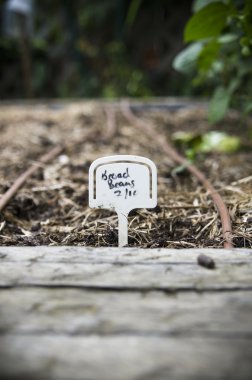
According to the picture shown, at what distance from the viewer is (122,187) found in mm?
1077

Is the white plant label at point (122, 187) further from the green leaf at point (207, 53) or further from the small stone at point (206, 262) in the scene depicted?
the green leaf at point (207, 53)

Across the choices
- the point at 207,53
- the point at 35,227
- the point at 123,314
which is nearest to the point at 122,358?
the point at 123,314

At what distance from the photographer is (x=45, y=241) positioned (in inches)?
46.4

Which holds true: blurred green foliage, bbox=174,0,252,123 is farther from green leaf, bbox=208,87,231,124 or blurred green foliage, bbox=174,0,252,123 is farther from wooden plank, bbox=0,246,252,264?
wooden plank, bbox=0,246,252,264

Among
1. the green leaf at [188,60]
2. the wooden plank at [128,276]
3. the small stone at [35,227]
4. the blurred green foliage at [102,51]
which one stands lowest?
the wooden plank at [128,276]

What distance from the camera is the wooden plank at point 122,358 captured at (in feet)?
1.86

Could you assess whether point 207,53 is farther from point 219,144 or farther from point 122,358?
point 122,358

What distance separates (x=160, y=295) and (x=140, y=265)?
0.12 metres

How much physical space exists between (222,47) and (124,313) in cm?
179

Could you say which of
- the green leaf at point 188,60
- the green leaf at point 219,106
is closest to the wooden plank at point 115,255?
the green leaf at point 219,106

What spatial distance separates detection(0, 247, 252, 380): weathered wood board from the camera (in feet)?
1.92

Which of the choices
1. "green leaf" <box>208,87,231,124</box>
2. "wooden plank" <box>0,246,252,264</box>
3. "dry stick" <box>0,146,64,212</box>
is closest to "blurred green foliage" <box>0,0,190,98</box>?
"green leaf" <box>208,87,231,124</box>

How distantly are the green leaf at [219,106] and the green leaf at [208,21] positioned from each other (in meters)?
0.68

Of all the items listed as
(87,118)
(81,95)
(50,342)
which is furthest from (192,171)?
(81,95)
